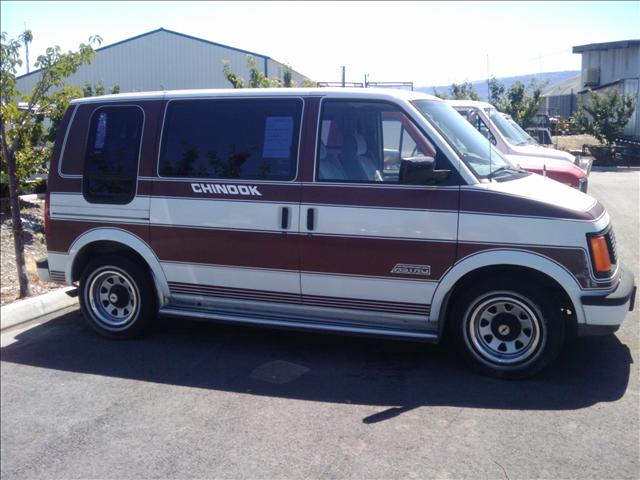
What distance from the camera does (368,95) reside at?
5.76 m

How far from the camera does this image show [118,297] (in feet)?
21.7

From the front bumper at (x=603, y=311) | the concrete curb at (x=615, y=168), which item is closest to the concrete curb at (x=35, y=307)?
the front bumper at (x=603, y=311)

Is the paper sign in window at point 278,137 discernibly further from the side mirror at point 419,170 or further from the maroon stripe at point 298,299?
the maroon stripe at point 298,299

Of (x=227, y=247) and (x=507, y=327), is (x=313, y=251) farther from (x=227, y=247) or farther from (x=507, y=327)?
(x=507, y=327)

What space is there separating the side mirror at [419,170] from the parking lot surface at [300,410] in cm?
159

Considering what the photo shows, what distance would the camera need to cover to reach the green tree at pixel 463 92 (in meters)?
32.4

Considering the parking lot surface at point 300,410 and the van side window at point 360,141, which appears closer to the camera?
the parking lot surface at point 300,410

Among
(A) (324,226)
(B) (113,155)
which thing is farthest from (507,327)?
(B) (113,155)

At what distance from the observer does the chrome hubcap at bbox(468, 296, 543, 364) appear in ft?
17.7

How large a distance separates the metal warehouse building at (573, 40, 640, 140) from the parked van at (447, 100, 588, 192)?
2587 cm

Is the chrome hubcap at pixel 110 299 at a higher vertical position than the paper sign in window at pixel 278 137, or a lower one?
lower

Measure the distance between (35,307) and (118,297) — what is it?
1.29 m

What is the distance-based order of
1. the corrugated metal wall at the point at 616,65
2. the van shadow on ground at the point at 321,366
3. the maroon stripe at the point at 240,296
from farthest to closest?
1. the corrugated metal wall at the point at 616,65
2. the maroon stripe at the point at 240,296
3. the van shadow on ground at the point at 321,366

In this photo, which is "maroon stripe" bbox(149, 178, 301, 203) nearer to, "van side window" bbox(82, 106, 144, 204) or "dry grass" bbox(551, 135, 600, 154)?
"van side window" bbox(82, 106, 144, 204)
